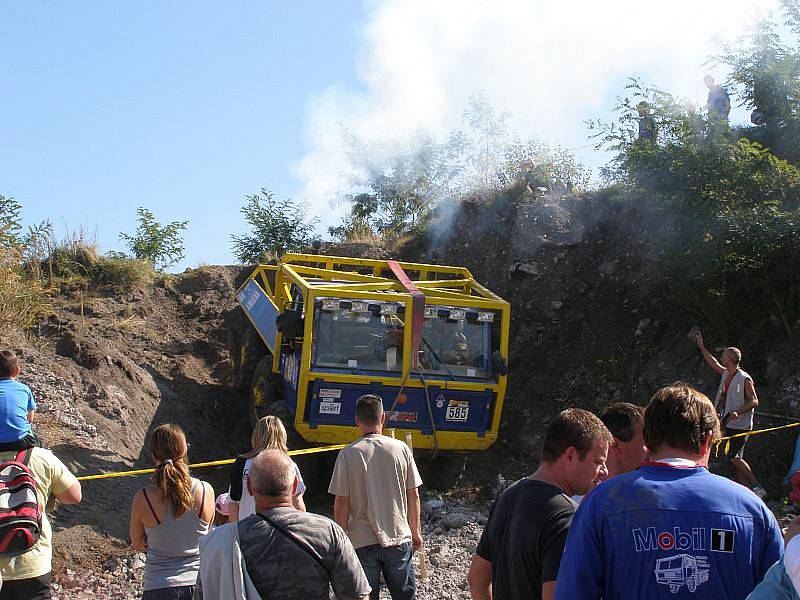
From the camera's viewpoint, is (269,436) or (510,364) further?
(510,364)

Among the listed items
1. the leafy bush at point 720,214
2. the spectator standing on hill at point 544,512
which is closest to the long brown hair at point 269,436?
the spectator standing on hill at point 544,512

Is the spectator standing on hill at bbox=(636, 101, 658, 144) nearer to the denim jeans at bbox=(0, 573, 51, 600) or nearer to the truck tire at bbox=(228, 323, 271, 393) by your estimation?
the truck tire at bbox=(228, 323, 271, 393)

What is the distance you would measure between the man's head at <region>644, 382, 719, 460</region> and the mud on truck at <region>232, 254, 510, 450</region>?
714 cm

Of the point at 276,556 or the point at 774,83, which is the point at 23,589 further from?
the point at 774,83

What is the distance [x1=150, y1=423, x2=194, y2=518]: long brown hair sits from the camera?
432 centimetres

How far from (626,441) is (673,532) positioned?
114 cm

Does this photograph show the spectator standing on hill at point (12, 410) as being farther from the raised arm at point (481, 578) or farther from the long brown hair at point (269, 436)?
the raised arm at point (481, 578)

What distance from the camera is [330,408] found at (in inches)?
391

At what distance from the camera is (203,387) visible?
1430 centimetres

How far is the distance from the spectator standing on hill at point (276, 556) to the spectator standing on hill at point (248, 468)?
3.96 feet

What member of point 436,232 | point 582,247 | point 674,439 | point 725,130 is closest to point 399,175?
point 436,232

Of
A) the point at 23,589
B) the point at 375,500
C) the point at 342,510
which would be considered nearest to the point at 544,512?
the point at 375,500

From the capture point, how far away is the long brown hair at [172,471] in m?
4.32

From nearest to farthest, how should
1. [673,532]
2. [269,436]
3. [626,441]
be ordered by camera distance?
[673,532], [626,441], [269,436]
